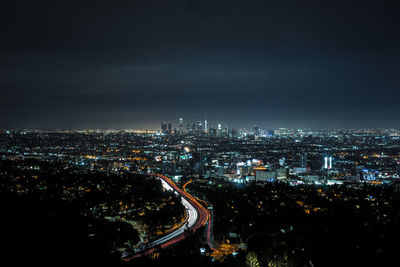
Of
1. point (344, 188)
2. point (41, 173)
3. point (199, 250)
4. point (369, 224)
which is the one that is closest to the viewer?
point (199, 250)

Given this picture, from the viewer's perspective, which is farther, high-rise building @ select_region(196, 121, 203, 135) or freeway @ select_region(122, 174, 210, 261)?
high-rise building @ select_region(196, 121, 203, 135)

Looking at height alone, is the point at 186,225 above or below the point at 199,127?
below

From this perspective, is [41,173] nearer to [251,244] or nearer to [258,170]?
[258,170]

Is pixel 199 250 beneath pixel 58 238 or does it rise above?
beneath

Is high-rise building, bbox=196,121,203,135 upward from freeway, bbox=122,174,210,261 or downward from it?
upward

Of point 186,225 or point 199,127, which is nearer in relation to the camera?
point 186,225

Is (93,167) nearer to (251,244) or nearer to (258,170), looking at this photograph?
(258,170)

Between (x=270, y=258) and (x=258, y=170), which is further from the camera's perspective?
(x=258, y=170)

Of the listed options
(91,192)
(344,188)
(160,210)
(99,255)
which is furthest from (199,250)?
(344,188)

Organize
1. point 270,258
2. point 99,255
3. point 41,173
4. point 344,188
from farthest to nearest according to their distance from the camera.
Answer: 1. point 41,173
2. point 344,188
3. point 270,258
4. point 99,255

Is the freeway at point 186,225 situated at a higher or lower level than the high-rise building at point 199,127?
lower

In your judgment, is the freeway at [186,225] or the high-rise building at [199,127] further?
the high-rise building at [199,127]
